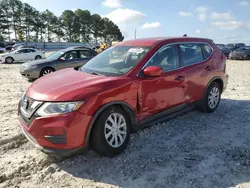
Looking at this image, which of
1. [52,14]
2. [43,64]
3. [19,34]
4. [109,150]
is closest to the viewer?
[109,150]

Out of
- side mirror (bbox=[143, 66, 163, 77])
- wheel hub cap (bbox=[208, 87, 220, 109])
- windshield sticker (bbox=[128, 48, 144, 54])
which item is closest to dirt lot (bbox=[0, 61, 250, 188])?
wheel hub cap (bbox=[208, 87, 220, 109])

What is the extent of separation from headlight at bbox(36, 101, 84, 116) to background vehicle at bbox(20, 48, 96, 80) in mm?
8059

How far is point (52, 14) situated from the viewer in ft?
284

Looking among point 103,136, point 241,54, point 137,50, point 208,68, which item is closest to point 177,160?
point 103,136

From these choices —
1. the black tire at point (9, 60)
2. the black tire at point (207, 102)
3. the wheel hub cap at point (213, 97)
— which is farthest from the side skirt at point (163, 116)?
the black tire at point (9, 60)

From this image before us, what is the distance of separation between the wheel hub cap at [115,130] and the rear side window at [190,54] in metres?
1.85

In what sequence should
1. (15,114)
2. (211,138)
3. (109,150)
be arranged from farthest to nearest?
(15,114) < (211,138) < (109,150)

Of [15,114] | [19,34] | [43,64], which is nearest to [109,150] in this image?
[15,114]

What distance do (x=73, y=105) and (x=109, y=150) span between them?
88cm

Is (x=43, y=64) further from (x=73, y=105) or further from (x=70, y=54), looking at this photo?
A: (x=73, y=105)

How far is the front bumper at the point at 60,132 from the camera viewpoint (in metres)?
3.22

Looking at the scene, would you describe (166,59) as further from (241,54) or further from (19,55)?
(241,54)

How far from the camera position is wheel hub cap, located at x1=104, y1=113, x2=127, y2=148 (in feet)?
12.0

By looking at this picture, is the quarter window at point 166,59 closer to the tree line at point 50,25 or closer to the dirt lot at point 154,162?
the dirt lot at point 154,162
